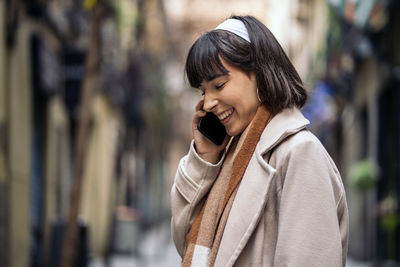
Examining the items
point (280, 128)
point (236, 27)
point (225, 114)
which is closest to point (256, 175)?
point (280, 128)

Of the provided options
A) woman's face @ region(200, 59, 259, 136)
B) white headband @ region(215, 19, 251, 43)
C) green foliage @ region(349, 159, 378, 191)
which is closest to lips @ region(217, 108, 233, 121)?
woman's face @ region(200, 59, 259, 136)

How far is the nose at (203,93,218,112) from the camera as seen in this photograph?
3.04 meters

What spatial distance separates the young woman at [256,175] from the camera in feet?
9.16

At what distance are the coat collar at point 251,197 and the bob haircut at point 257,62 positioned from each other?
4.0 inches

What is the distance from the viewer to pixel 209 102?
305 cm

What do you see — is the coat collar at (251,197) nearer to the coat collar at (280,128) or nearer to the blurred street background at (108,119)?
the coat collar at (280,128)

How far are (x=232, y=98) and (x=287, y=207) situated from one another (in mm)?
451

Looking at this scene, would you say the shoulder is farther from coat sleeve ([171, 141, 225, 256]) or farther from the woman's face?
coat sleeve ([171, 141, 225, 256])

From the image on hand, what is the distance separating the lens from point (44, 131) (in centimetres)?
1473

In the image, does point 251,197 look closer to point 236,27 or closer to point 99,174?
point 236,27

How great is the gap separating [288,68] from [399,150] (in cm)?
1116

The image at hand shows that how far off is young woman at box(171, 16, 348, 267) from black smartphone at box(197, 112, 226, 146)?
67 millimetres

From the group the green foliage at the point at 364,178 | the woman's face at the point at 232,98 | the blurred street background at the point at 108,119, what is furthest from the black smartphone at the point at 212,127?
the green foliage at the point at 364,178

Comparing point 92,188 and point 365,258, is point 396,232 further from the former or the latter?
point 92,188
